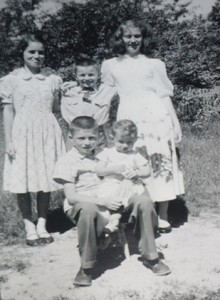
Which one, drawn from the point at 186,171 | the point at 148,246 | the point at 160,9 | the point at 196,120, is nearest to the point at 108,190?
the point at 148,246

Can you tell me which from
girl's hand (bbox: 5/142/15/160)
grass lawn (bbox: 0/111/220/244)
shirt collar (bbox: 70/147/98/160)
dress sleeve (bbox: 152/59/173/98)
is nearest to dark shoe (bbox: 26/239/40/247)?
grass lawn (bbox: 0/111/220/244)

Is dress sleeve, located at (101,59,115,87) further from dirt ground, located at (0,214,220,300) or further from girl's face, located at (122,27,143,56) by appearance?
dirt ground, located at (0,214,220,300)

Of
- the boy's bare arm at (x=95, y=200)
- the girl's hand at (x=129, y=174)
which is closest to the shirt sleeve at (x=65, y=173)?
the boy's bare arm at (x=95, y=200)

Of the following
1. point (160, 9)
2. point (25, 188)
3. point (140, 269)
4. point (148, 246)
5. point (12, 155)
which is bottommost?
point (140, 269)

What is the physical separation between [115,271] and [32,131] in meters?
1.45

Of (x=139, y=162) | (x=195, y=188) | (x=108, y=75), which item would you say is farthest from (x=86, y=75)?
(x=195, y=188)

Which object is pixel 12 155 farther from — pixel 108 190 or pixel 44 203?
pixel 108 190

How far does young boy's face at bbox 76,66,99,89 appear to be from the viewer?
410 cm

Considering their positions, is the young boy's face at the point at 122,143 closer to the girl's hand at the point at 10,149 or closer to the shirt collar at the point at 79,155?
the shirt collar at the point at 79,155

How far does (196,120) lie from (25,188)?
905 cm

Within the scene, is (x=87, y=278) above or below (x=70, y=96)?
below

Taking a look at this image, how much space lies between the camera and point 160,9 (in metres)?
13.8

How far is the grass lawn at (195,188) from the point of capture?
497cm

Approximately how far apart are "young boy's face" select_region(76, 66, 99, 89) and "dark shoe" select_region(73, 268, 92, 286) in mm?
1606
